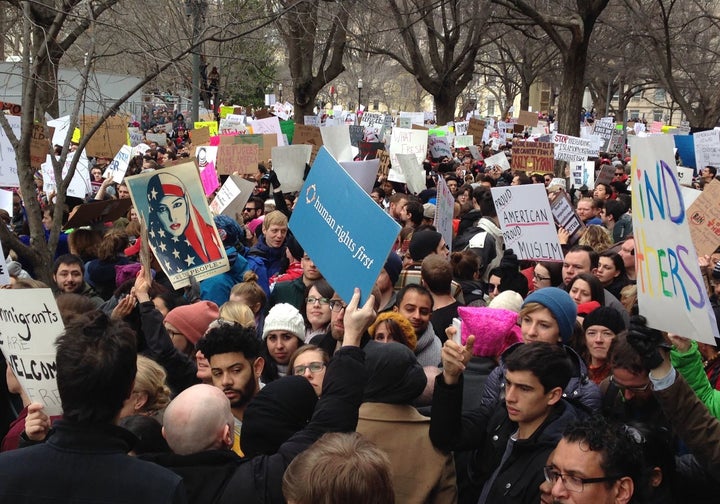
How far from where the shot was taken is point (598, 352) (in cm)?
463

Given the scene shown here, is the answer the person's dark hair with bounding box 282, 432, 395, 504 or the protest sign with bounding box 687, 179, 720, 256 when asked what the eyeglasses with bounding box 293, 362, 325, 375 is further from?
the protest sign with bounding box 687, 179, 720, 256

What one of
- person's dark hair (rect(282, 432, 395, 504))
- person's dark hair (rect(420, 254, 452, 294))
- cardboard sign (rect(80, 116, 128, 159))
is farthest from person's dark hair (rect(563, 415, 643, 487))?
cardboard sign (rect(80, 116, 128, 159))

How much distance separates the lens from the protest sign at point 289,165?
1116 cm

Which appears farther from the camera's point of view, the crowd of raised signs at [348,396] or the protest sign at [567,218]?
the protest sign at [567,218]

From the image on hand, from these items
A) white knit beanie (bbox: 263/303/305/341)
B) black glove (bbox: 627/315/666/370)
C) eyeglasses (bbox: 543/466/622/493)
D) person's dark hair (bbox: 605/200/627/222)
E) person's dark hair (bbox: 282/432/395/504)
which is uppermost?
black glove (bbox: 627/315/666/370)

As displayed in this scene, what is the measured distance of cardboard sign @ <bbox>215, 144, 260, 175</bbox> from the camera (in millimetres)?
13000

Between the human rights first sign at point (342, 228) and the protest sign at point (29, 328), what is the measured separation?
1.22m

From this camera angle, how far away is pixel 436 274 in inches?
223

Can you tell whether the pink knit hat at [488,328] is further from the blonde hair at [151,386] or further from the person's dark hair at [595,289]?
the blonde hair at [151,386]

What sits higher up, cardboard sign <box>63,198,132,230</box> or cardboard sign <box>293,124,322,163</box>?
cardboard sign <box>293,124,322,163</box>

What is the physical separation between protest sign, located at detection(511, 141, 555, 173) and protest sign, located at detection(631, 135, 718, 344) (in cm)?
1223

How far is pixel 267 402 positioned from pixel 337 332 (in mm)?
1466

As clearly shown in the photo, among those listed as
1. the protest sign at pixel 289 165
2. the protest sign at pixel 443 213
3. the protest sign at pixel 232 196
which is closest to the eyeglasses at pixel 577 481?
the protest sign at pixel 443 213

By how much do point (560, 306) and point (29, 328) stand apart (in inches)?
99.0
